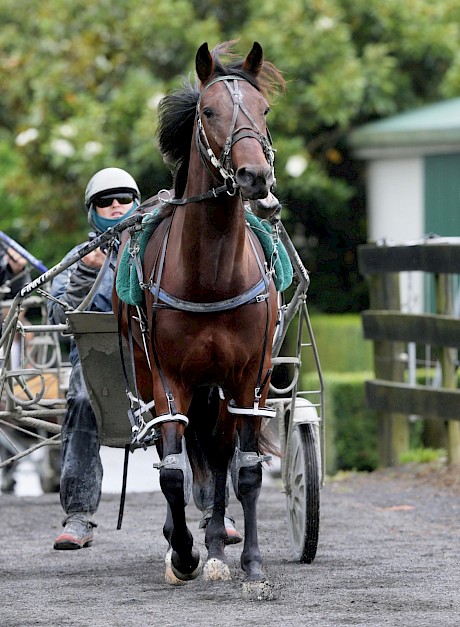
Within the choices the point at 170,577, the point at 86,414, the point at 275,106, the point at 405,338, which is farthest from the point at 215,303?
the point at 275,106

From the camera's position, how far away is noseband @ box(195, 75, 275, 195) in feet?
15.3

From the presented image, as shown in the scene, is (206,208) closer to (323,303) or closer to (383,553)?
(383,553)

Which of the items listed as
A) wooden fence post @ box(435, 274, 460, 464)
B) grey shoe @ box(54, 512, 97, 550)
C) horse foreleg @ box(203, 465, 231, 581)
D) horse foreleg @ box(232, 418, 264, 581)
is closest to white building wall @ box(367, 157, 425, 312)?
wooden fence post @ box(435, 274, 460, 464)

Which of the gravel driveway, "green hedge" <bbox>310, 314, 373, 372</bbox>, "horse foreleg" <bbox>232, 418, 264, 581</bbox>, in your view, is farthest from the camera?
"green hedge" <bbox>310, 314, 373, 372</bbox>

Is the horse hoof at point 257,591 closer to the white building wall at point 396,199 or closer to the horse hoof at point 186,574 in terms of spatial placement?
the horse hoof at point 186,574

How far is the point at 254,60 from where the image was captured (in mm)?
5055

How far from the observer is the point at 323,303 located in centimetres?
1716

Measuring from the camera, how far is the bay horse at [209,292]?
16.2ft

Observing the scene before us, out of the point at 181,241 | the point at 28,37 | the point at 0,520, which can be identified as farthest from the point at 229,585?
the point at 28,37

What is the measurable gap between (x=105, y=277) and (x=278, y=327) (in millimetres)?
1030

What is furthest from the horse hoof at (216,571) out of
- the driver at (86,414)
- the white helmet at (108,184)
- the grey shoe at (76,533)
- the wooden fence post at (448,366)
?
the wooden fence post at (448,366)

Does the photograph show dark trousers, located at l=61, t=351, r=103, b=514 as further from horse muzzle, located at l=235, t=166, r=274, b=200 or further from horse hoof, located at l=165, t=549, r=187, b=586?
horse muzzle, located at l=235, t=166, r=274, b=200

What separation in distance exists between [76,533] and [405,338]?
351 centimetres

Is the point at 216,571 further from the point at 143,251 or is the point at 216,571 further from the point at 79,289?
the point at 79,289
